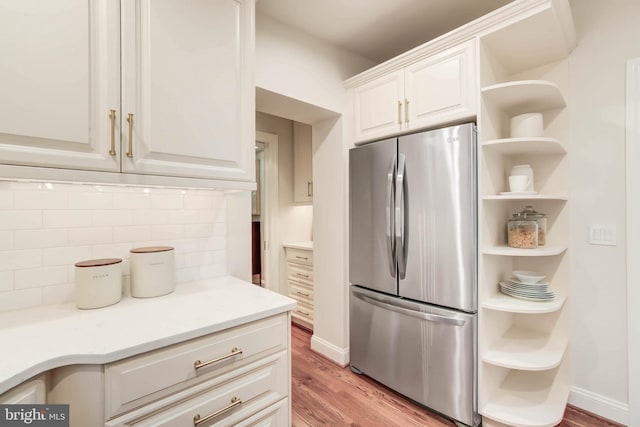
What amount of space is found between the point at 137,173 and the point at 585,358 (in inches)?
107

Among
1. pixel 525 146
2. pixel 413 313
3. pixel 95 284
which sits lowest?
pixel 413 313

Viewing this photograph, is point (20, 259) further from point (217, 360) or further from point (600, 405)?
point (600, 405)

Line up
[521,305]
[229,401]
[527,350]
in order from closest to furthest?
[229,401] < [521,305] < [527,350]

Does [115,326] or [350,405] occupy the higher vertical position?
[115,326]

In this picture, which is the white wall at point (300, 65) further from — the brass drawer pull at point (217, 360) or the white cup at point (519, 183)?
the brass drawer pull at point (217, 360)

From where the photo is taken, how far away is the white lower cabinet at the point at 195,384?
780 mm

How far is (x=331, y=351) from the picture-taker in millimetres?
2475

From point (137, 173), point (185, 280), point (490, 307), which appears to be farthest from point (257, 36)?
point (490, 307)

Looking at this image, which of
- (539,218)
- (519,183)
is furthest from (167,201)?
Result: (539,218)

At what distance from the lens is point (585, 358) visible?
179 centimetres

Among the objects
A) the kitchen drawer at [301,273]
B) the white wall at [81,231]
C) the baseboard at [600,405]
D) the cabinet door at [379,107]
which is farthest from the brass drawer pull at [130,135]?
the baseboard at [600,405]

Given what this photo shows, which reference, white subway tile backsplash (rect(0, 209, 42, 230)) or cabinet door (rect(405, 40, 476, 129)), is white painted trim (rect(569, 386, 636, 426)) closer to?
cabinet door (rect(405, 40, 476, 129))

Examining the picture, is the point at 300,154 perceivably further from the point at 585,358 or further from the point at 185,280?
the point at 585,358

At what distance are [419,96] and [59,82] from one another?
1.83 m
